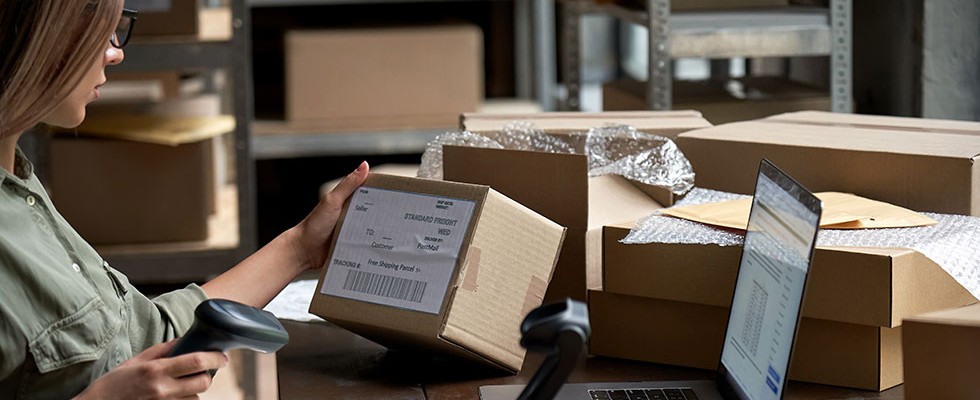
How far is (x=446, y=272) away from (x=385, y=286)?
0.28 feet

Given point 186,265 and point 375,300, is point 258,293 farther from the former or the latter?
point 186,265

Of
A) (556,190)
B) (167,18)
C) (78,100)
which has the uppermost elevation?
(167,18)

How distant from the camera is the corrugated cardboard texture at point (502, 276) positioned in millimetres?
1394

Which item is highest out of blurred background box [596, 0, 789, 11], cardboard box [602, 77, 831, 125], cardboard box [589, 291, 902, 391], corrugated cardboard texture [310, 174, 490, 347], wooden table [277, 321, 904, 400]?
blurred background box [596, 0, 789, 11]

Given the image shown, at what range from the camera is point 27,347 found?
47.2 inches

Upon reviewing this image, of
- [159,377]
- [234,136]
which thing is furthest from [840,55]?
[159,377]

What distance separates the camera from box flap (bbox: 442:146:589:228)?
1549 mm

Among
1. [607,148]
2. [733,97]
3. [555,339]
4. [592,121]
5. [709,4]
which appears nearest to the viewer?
[555,339]

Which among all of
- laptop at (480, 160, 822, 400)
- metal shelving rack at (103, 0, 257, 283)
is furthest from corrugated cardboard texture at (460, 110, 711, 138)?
metal shelving rack at (103, 0, 257, 283)

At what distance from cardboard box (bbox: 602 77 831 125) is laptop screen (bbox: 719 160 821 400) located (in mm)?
1341

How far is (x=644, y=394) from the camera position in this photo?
1.38m

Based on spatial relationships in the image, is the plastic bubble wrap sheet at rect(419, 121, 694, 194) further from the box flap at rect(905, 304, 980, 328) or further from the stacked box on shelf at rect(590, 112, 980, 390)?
the box flap at rect(905, 304, 980, 328)

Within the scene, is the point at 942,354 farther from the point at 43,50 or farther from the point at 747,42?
the point at 747,42

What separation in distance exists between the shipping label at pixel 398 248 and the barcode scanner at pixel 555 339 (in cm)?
44
